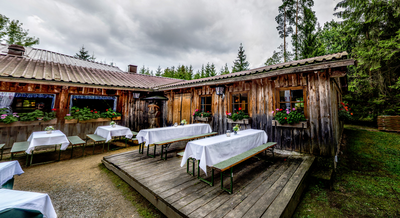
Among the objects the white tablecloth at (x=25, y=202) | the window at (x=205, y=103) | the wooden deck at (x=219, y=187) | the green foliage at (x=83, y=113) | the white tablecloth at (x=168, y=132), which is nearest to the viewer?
the white tablecloth at (x=25, y=202)

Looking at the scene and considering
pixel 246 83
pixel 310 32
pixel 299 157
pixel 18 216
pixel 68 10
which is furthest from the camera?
pixel 310 32

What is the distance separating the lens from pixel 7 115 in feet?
16.4

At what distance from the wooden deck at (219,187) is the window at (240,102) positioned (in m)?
2.24

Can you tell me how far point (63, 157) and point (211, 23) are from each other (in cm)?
1089

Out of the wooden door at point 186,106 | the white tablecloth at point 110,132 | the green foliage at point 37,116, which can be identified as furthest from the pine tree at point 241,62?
the green foliage at point 37,116

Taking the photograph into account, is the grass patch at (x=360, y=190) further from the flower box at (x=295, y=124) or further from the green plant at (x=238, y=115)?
the green plant at (x=238, y=115)

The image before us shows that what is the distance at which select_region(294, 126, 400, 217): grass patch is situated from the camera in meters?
2.45

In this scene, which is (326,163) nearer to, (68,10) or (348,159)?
(348,159)

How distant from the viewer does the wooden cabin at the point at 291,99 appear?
380cm

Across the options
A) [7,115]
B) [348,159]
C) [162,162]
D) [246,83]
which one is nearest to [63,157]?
[7,115]

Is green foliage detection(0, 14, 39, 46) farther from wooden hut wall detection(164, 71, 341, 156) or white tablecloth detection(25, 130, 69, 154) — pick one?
wooden hut wall detection(164, 71, 341, 156)

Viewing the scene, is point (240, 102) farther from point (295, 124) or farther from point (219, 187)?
point (219, 187)

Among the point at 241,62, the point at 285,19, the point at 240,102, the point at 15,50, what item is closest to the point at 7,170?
the point at 240,102

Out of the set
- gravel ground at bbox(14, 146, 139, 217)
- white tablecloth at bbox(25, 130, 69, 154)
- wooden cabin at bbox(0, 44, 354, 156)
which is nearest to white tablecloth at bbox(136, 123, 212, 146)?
wooden cabin at bbox(0, 44, 354, 156)
